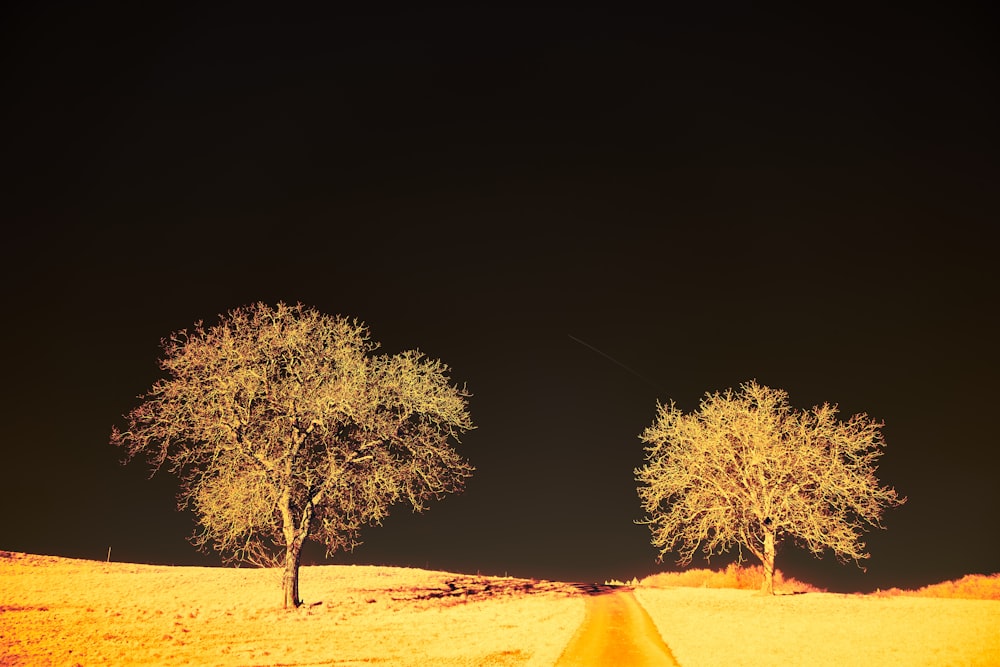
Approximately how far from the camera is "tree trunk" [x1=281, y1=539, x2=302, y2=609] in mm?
39688

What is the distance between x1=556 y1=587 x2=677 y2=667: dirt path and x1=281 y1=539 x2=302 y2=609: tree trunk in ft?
50.4

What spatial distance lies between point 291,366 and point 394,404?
5985 mm

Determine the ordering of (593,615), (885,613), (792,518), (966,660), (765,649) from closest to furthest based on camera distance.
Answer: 1. (966,660)
2. (765,649)
3. (593,615)
4. (885,613)
5. (792,518)

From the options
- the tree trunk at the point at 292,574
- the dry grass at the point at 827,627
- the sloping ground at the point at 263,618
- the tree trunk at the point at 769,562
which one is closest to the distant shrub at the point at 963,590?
the dry grass at the point at 827,627

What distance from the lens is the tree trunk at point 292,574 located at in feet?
130

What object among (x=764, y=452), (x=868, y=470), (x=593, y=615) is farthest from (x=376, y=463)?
(x=868, y=470)

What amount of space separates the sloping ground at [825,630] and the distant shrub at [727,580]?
11.7 m

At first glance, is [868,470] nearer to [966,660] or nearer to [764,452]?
[764,452]

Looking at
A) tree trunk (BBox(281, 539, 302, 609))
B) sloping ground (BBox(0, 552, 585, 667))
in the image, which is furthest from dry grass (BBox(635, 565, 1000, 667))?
tree trunk (BBox(281, 539, 302, 609))

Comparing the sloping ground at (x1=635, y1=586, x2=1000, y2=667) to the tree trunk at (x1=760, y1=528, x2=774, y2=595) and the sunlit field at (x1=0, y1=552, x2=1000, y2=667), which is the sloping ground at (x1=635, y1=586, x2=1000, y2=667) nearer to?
the sunlit field at (x1=0, y1=552, x2=1000, y2=667)

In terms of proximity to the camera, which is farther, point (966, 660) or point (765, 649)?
point (765, 649)

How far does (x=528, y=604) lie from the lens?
4219 cm

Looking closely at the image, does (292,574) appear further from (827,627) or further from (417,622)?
(827,627)

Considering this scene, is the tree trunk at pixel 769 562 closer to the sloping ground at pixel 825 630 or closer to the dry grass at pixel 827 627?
the dry grass at pixel 827 627
